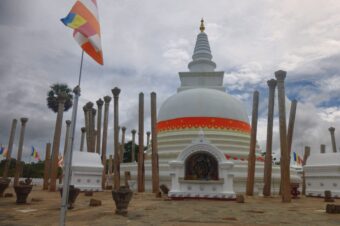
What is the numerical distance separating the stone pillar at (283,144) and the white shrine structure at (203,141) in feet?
9.70

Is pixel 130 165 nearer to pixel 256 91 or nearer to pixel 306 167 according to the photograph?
pixel 256 91

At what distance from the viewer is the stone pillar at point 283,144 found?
17.3m

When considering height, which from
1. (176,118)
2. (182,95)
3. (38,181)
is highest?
(182,95)

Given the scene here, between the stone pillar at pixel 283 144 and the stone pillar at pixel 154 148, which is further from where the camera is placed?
the stone pillar at pixel 154 148

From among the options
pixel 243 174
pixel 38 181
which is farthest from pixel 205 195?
pixel 38 181

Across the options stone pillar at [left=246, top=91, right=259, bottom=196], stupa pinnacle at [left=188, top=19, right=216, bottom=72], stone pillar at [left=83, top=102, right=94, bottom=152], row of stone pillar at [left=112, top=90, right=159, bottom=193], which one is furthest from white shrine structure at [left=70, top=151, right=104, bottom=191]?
stupa pinnacle at [left=188, top=19, right=216, bottom=72]

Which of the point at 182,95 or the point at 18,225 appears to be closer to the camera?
the point at 18,225

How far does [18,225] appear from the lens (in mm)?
8281

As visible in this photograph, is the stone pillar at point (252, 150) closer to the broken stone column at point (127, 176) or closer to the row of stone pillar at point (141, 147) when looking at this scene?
the row of stone pillar at point (141, 147)

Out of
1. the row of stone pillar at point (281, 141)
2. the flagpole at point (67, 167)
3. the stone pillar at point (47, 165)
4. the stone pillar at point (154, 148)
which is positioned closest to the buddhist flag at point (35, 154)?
the stone pillar at point (47, 165)

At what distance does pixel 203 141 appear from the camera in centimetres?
1836

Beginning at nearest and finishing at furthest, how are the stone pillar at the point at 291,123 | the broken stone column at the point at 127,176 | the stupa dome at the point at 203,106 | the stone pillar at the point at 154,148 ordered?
the stone pillar at the point at 154,148 → the stone pillar at the point at 291,123 → the broken stone column at the point at 127,176 → the stupa dome at the point at 203,106

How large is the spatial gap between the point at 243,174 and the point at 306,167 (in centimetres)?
481

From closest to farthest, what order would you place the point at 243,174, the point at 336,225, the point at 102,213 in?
the point at 336,225 → the point at 102,213 → the point at 243,174
